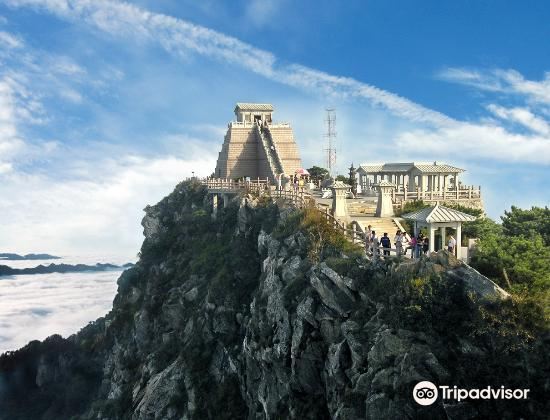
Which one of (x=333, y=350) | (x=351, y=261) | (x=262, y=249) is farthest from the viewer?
(x=262, y=249)

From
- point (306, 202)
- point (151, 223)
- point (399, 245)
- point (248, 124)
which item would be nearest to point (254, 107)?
point (248, 124)

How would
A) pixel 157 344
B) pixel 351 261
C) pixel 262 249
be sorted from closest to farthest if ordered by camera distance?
pixel 351 261 < pixel 262 249 < pixel 157 344

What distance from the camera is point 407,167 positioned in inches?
1754

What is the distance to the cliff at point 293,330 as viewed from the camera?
607 inches

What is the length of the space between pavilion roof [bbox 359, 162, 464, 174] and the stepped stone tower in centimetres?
829

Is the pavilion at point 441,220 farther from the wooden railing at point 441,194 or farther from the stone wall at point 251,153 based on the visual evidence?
the stone wall at point 251,153

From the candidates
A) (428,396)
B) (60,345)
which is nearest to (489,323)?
(428,396)

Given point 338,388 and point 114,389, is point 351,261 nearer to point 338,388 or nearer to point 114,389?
point 338,388

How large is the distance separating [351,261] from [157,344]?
23.4 metres

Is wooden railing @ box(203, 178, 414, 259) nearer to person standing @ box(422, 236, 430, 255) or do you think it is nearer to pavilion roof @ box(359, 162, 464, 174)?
person standing @ box(422, 236, 430, 255)

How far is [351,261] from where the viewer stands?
21.0 meters

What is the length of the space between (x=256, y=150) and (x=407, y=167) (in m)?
16.5

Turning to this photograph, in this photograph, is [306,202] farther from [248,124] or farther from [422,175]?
[248,124]

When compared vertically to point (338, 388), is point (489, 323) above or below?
above
